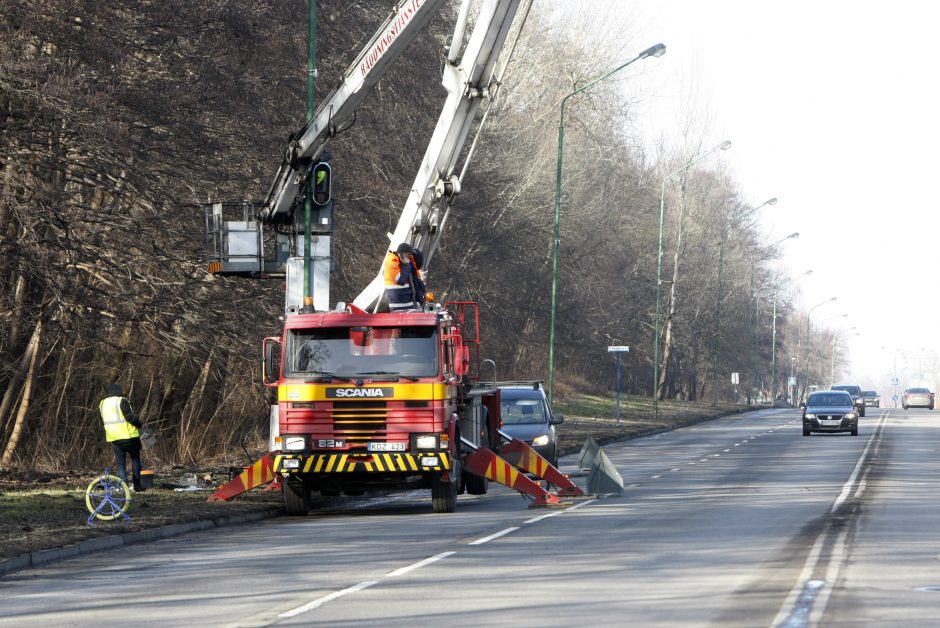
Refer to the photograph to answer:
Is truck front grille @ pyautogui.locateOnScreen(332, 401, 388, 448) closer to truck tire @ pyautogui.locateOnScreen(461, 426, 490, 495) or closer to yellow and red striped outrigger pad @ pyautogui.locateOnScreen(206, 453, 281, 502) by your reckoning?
yellow and red striped outrigger pad @ pyautogui.locateOnScreen(206, 453, 281, 502)

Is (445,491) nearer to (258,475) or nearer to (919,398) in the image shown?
(258,475)

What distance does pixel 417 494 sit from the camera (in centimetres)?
2498

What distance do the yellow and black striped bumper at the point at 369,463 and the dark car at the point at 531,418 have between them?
7.30 m

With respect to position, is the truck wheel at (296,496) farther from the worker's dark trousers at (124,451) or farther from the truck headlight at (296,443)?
the worker's dark trousers at (124,451)

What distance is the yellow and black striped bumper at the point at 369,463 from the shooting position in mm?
18891

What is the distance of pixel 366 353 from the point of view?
19.2 metres

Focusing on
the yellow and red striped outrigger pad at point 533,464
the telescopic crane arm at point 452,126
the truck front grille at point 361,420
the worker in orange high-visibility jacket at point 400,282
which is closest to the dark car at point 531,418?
the yellow and red striped outrigger pad at point 533,464

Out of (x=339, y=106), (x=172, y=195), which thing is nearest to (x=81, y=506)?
(x=339, y=106)

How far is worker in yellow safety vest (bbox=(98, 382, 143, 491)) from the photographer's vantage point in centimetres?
2070

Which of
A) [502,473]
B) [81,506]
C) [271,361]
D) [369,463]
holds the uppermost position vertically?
[271,361]

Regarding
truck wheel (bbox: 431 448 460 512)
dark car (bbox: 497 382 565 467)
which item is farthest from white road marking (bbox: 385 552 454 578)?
dark car (bbox: 497 382 565 467)

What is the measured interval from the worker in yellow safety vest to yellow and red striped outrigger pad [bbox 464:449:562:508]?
16.1 feet

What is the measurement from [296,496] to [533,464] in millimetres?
3867

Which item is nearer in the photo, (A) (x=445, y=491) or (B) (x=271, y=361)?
(B) (x=271, y=361)
